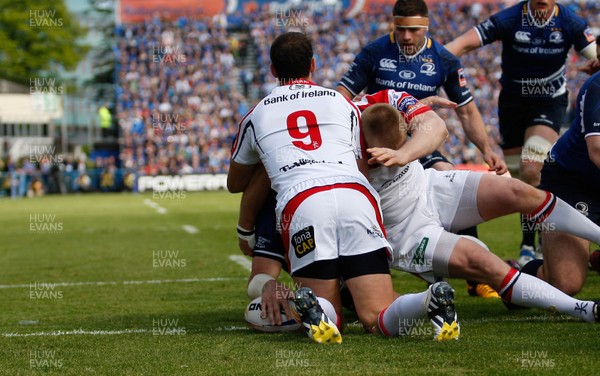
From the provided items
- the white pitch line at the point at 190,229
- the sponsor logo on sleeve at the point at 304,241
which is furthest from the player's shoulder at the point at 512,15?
the white pitch line at the point at 190,229

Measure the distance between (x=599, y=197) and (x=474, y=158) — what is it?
108 feet

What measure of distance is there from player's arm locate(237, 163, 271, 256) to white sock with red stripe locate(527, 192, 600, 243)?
1776mm

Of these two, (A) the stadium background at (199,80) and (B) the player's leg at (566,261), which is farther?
(A) the stadium background at (199,80)

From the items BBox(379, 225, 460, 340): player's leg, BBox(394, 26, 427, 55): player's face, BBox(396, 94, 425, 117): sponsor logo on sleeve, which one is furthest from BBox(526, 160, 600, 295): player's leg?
BBox(394, 26, 427, 55): player's face

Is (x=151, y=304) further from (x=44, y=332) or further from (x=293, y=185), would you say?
(x=293, y=185)

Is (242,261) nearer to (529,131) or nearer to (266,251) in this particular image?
(529,131)

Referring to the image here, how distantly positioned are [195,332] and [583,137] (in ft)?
9.96

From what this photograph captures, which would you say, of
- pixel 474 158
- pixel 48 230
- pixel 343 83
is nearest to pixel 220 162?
pixel 474 158

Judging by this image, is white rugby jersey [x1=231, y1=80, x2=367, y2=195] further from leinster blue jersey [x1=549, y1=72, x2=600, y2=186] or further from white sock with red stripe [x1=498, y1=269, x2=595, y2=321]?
leinster blue jersey [x1=549, y1=72, x2=600, y2=186]

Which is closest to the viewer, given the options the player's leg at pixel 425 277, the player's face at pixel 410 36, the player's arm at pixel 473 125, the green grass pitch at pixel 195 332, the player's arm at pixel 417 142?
the green grass pitch at pixel 195 332

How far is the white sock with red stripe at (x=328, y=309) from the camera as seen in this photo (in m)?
5.22

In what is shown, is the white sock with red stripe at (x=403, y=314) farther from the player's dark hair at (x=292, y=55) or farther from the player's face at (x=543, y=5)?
the player's face at (x=543, y=5)

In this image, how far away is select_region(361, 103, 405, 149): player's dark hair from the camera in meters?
5.46

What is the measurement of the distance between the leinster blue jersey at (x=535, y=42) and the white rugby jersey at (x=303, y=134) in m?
4.04
